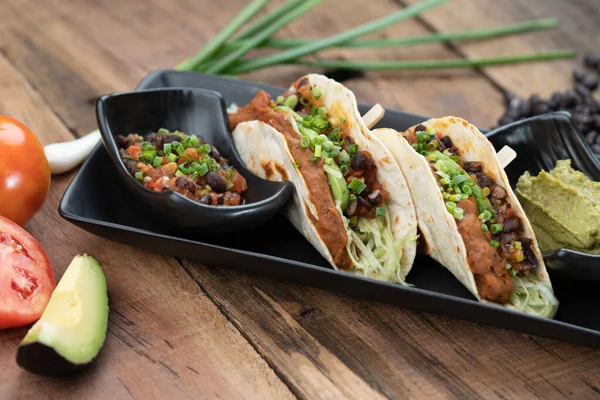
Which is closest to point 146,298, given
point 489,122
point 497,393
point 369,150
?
point 369,150

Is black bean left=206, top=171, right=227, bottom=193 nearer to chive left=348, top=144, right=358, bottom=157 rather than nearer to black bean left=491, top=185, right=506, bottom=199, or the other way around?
chive left=348, top=144, right=358, bottom=157

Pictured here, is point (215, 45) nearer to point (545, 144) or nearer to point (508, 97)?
point (508, 97)

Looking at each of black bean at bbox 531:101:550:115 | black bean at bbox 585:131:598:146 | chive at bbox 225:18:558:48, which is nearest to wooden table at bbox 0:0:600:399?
chive at bbox 225:18:558:48

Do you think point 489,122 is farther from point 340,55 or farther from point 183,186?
point 183,186

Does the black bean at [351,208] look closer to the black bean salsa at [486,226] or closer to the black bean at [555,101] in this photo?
the black bean salsa at [486,226]

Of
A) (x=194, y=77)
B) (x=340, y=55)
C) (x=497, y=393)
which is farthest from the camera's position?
(x=340, y=55)

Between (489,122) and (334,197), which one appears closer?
(334,197)

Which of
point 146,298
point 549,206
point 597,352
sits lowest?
point 146,298

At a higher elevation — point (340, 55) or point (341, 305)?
point (340, 55)
